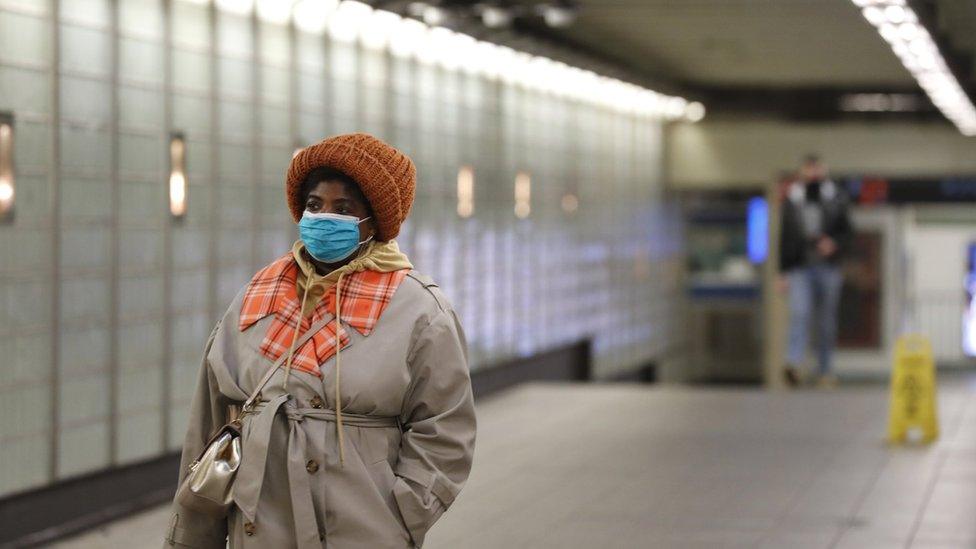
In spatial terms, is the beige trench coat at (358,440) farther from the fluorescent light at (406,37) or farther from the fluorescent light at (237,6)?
the fluorescent light at (406,37)

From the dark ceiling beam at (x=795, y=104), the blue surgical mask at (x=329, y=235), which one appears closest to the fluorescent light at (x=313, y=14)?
the blue surgical mask at (x=329, y=235)

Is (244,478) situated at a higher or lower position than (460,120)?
lower

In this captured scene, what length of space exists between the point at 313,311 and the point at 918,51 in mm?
12249

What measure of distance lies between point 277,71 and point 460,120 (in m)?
4.37

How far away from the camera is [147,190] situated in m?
9.27

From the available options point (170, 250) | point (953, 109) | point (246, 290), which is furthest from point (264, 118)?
point (953, 109)

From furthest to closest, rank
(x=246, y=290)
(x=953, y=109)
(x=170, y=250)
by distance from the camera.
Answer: (x=953, y=109)
(x=170, y=250)
(x=246, y=290)

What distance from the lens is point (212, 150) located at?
10094 millimetres

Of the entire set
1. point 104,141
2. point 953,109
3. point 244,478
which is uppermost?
point 953,109

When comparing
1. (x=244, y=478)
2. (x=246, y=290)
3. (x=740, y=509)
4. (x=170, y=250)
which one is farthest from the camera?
(x=170, y=250)

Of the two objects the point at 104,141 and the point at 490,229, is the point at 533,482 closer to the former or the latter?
the point at 104,141

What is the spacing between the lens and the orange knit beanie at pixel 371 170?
386 centimetres

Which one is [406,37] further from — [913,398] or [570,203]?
[570,203]

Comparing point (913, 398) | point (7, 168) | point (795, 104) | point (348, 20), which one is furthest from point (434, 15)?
point (795, 104)
